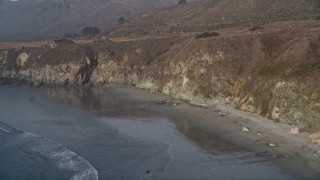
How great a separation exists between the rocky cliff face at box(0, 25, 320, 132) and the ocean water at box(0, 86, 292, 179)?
9.91 meters

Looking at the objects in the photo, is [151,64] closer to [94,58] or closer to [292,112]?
[94,58]

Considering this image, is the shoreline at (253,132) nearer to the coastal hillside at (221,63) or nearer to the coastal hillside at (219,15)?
the coastal hillside at (221,63)

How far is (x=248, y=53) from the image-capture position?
76.0 metres

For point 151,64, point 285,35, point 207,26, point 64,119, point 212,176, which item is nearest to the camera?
point 212,176

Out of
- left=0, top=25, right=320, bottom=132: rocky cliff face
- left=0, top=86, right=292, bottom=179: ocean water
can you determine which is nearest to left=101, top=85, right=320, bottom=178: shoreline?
left=0, top=86, right=292, bottom=179: ocean water

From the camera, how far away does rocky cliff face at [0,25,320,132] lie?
58469mm

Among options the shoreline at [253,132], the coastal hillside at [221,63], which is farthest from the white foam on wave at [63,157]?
the coastal hillside at [221,63]

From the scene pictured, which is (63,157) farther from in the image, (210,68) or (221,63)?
(221,63)

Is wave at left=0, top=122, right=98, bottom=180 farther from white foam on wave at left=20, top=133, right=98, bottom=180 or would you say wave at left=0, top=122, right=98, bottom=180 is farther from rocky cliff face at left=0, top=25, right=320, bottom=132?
rocky cliff face at left=0, top=25, right=320, bottom=132

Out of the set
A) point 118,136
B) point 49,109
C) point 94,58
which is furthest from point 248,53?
point 94,58

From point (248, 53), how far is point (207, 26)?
5550cm

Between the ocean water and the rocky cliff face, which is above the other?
the rocky cliff face

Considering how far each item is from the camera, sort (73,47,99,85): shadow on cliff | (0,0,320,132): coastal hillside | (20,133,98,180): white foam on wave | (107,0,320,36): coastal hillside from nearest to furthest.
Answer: (20,133,98,180): white foam on wave → (0,0,320,132): coastal hillside → (73,47,99,85): shadow on cliff → (107,0,320,36): coastal hillside

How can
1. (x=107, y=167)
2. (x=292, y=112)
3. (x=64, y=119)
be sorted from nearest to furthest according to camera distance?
(x=107, y=167) < (x=292, y=112) < (x=64, y=119)
